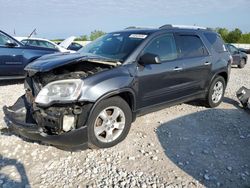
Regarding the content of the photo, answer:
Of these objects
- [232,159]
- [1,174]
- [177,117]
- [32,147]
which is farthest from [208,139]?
[1,174]

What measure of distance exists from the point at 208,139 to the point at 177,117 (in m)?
1.06

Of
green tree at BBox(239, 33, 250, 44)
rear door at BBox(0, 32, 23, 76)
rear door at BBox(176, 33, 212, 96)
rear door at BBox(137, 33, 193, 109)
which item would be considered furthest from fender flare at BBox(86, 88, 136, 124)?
green tree at BBox(239, 33, 250, 44)

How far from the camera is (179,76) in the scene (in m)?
5.18

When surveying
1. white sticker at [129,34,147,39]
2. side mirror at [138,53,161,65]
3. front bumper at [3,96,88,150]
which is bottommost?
front bumper at [3,96,88,150]

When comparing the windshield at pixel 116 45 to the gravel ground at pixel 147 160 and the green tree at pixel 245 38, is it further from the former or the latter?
the green tree at pixel 245 38

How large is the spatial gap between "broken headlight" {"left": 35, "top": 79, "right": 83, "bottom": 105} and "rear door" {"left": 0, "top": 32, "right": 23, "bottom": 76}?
4.85 m

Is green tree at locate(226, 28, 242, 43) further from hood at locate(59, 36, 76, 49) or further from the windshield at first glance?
the windshield

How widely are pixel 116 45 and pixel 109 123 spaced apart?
60.1 inches

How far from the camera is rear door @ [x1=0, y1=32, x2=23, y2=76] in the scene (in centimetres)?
793

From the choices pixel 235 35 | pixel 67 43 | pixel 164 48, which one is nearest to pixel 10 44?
pixel 67 43

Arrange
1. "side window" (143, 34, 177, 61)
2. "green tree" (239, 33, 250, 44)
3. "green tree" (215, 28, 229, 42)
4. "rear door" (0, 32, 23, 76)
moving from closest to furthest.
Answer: "side window" (143, 34, 177, 61) → "rear door" (0, 32, 23, 76) → "green tree" (239, 33, 250, 44) → "green tree" (215, 28, 229, 42)

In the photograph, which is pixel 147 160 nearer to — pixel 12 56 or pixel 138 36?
pixel 138 36

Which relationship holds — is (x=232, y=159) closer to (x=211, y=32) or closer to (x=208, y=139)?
(x=208, y=139)

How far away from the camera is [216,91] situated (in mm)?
6438
